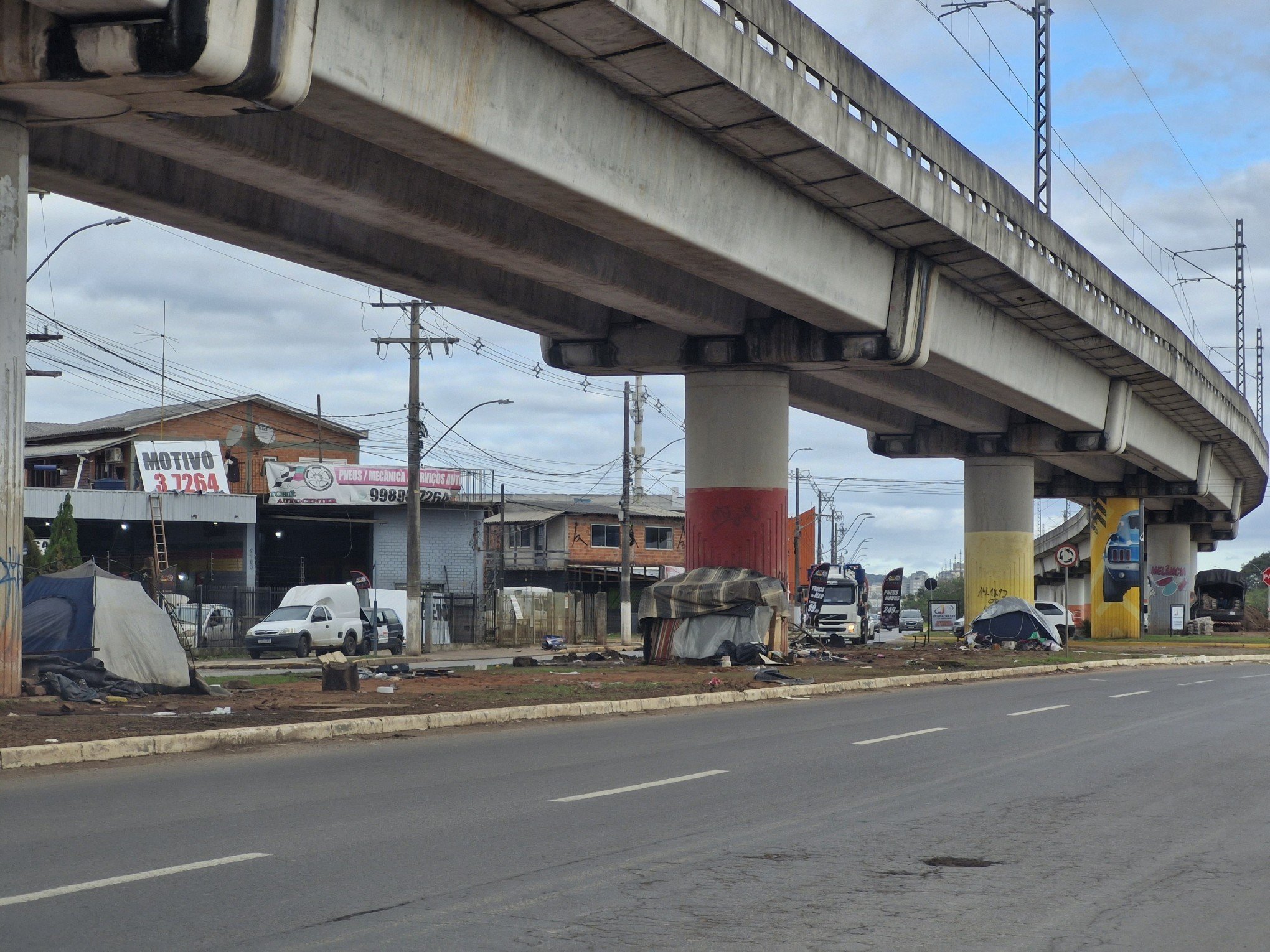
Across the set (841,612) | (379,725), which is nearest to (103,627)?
(379,725)

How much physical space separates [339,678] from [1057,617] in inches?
1464

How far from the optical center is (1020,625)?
42281 mm

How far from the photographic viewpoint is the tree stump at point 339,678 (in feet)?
67.8

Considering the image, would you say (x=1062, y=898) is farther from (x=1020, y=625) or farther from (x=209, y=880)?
(x=1020, y=625)

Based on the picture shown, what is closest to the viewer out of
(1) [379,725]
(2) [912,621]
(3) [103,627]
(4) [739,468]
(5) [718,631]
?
(1) [379,725]

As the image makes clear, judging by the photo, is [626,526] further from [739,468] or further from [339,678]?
[339,678]

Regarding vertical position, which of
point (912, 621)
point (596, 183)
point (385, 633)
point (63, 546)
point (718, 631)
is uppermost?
point (596, 183)

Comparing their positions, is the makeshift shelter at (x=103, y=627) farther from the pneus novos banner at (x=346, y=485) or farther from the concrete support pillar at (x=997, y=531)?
the pneus novos banner at (x=346, y=485)

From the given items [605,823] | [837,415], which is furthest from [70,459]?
[605,823]

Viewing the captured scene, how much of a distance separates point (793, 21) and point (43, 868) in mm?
16795

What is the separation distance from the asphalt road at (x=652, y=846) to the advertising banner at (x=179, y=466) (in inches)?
1827

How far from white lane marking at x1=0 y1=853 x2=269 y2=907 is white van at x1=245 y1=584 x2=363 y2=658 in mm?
31437

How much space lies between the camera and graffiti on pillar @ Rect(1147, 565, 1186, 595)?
262 feet

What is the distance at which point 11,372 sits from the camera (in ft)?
50.8
